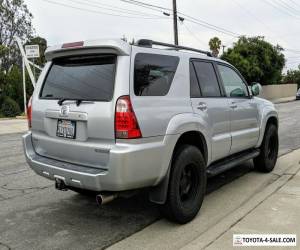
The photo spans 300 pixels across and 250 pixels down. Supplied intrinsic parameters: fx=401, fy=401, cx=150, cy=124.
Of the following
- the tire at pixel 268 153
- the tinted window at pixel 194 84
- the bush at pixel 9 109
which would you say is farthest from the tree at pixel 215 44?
the tinted window at pixel 194 84

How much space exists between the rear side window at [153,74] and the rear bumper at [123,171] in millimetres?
565

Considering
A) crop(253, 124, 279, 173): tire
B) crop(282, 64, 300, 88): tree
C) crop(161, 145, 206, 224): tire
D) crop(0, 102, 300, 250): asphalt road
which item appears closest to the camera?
crop(0, 102, 300, 250): asphalt road

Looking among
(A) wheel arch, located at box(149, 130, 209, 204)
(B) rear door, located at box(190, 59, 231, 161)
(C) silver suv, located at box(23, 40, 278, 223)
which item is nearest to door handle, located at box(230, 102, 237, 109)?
(B) rear door, located at box(190, 59, 231, 161)

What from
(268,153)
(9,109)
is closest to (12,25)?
(9,109)

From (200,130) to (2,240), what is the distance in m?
2.47

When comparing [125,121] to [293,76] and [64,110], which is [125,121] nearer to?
[64,110]

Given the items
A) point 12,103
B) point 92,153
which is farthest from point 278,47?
point 92,153

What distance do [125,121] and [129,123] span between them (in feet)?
0.14

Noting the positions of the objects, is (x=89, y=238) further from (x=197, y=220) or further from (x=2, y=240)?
(x=197, y=220)

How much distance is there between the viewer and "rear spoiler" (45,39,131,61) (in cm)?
402

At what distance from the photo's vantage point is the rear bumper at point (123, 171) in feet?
12.4

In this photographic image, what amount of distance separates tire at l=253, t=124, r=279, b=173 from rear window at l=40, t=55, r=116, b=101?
140 inches

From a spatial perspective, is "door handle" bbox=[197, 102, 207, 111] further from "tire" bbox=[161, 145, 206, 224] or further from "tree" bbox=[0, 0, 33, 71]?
"tree" bbox=[0, 0, 33, 71]

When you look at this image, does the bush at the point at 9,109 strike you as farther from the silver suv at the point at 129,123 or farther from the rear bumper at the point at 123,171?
the rear bumper at the point at 123,171
